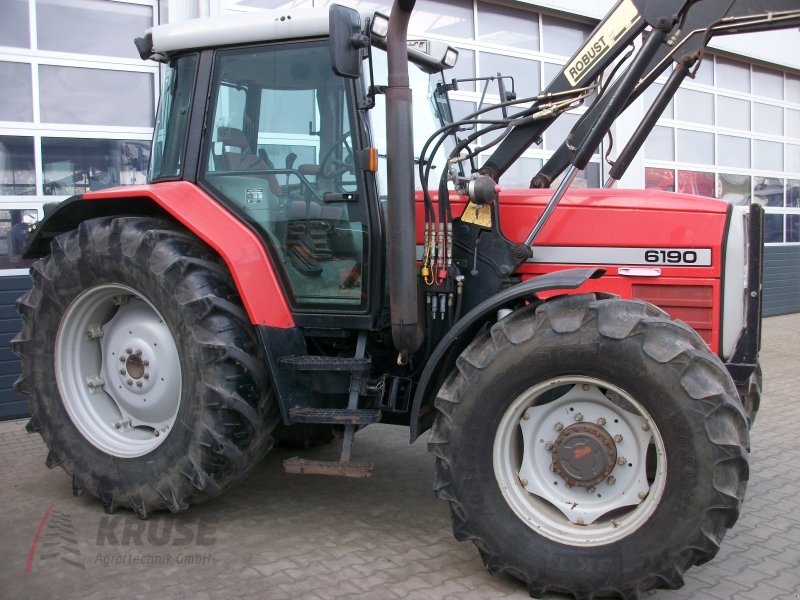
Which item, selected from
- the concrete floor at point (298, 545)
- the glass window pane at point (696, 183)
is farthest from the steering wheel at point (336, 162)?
the glass window pane at point (696, 183)

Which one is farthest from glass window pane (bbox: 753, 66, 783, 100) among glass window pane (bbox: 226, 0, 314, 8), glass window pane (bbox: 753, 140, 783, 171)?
glass window pane (bbox: 226, 0, 314, 8)

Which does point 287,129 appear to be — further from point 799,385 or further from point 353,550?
point 799,385

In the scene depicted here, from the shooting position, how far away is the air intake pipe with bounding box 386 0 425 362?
11.1 feet

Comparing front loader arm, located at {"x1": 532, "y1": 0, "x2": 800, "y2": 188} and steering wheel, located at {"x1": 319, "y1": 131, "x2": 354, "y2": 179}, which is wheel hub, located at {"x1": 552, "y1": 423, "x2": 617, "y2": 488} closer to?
front loader arm, located at {"x1": 532, "y1": 0, "x2": 800, "y2": 188}

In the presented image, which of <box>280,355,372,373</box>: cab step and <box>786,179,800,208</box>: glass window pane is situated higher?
<box>786,179,800,208</box>: glass window pane

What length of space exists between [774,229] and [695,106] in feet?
8.57

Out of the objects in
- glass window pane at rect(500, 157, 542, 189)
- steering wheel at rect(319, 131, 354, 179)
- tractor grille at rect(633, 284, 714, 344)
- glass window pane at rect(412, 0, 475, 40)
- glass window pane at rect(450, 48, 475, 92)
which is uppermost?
glass window pane at rect(412, 0, 475, 40)

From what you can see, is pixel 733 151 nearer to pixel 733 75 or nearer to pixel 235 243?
pixel 733 75

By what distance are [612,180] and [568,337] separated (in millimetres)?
1663

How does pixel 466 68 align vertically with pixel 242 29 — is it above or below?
above

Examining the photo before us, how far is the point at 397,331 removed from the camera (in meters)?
3.54

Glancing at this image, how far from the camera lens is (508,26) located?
379 inches

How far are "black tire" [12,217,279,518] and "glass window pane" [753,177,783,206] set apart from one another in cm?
1155

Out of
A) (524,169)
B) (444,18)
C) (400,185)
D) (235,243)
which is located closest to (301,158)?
(235,243)
